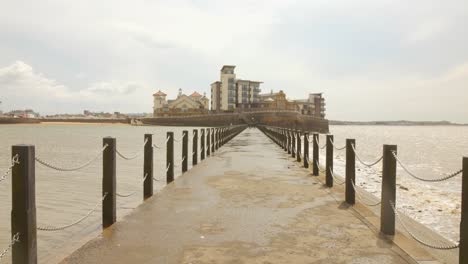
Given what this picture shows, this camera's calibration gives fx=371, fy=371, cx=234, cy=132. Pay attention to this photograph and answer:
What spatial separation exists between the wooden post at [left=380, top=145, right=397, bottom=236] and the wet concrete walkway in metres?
0.24

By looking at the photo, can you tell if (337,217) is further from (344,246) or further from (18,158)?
(18,158)

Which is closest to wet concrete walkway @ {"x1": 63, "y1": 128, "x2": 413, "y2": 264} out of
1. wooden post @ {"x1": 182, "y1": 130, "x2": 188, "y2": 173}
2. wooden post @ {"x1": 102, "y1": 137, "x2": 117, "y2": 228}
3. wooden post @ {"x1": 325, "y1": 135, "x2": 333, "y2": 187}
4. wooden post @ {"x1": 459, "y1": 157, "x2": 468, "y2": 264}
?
wooden post @ {"x1": 102, "y1": 137, "x2": 117, "y2": 228}

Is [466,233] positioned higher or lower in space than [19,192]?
lower

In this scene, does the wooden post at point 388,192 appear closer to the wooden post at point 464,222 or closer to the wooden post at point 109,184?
the wooden post at point 464,222

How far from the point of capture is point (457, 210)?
35.7ft

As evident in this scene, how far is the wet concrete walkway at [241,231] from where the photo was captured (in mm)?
4293

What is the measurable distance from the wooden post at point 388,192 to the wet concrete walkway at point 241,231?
0.24 m

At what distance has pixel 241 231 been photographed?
5285mm

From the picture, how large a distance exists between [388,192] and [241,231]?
2.20m

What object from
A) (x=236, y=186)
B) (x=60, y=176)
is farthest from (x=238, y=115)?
(x=236, y=186)

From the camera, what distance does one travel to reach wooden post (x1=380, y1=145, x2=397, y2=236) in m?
5.23

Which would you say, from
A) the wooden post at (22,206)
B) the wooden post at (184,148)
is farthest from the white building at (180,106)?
the wooden post at (22,206)

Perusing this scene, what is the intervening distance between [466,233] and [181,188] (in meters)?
6.38

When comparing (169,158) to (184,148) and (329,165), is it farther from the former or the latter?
(329,165)
